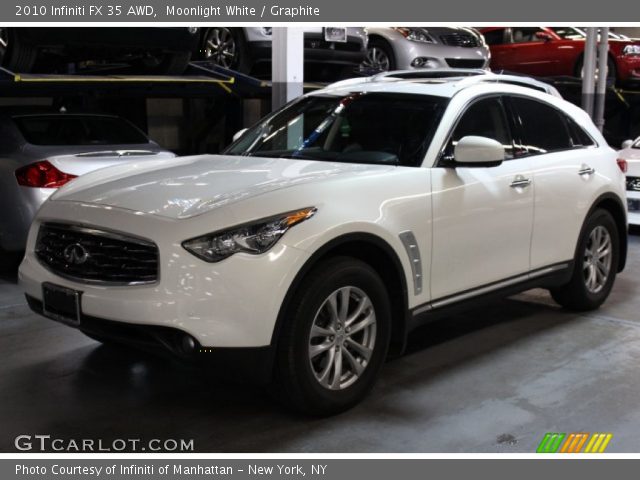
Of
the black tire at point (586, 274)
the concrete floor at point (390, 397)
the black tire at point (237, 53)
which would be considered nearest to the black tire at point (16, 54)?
Result: the black tire at point (237, 53)

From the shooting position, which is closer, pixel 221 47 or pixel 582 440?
pixel 582 440

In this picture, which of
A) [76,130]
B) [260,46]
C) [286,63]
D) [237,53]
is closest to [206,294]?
[286,63]

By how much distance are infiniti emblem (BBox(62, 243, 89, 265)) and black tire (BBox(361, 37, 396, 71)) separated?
7.91 meters

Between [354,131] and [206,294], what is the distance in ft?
5.63

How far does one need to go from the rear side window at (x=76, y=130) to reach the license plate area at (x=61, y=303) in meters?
3.24

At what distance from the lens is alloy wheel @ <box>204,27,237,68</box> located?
9.45 meters

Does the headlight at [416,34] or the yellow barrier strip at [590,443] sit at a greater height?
the headlight at [416,34]

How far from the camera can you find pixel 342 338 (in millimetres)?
3900

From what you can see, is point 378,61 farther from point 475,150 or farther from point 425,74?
point 475,150

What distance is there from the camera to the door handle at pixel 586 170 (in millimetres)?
5495

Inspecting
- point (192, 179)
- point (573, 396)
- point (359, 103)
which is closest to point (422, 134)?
point (359, 103)

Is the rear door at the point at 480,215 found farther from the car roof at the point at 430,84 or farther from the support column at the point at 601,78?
the support column at the point at 601,78

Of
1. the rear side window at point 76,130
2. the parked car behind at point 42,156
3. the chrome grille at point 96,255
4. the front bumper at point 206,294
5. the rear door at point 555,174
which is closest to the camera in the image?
the front bumper at point 206,294

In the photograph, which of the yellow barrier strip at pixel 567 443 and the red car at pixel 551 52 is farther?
the red car at pixel 551 52
